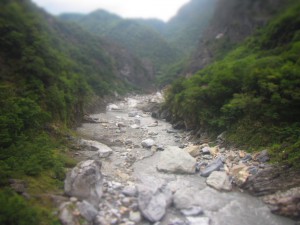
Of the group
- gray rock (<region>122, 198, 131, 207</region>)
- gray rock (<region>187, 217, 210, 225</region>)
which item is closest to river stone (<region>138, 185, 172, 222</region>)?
gray rock (<region>122, 198, 131, 207</region>)

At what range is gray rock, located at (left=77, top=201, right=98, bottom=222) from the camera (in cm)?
823

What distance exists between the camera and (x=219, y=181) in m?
11.4

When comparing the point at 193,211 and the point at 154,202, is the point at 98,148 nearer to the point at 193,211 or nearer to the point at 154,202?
the point at 154,202

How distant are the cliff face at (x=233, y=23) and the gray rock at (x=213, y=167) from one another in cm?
3030

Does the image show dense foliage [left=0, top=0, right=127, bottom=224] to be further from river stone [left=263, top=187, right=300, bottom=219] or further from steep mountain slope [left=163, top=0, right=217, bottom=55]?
steep mountain slope [left=163, top=0, right=217, bottom=55]

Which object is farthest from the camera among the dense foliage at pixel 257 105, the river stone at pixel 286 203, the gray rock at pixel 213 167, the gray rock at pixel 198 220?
the dense foliage at pixel 257 105

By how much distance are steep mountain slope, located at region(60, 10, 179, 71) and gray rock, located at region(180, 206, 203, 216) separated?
75.4 meters

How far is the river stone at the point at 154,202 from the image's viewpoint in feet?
28.9

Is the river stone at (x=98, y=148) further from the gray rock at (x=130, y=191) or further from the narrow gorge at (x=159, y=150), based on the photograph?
the gray rock at (x=130, y=191)

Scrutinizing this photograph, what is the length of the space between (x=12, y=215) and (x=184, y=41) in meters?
99.8

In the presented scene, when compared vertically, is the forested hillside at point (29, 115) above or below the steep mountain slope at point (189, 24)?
below

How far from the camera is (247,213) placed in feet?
31.4

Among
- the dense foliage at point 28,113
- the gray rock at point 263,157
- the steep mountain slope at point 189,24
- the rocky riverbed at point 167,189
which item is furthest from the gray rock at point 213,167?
the steep mountain slope at point 189,24

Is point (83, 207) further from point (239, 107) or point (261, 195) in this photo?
point (239, 107)
